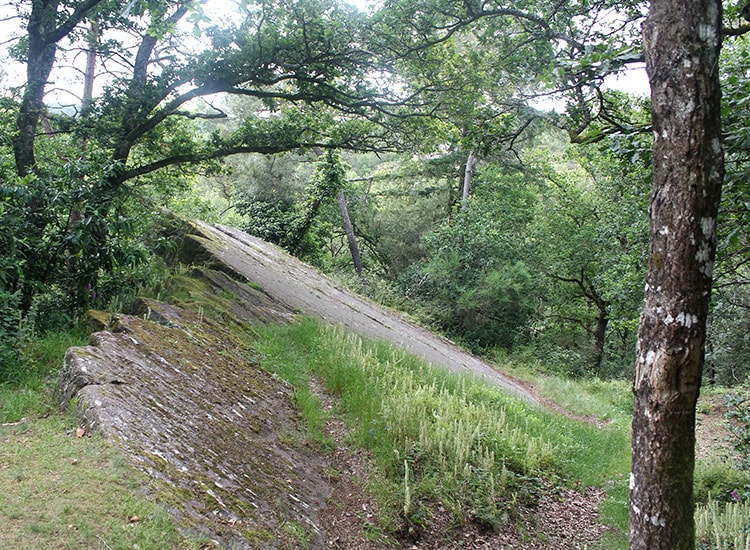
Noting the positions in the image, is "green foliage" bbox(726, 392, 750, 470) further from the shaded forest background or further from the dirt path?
the dirt path

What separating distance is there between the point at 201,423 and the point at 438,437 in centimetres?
254

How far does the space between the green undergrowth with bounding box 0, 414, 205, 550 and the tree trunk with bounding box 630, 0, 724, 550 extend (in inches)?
99.9

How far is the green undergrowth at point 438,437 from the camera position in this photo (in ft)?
16.5

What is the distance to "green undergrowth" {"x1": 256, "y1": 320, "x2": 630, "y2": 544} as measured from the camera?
5023 millimetres

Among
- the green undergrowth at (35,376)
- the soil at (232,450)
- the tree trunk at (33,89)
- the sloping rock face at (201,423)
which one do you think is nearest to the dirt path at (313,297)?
the soil at (232,450)

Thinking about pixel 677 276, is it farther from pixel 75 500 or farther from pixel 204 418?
pixel 204 418

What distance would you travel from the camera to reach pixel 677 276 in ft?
9.43

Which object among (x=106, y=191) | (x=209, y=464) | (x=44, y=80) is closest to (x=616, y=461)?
(x=209, y=464)

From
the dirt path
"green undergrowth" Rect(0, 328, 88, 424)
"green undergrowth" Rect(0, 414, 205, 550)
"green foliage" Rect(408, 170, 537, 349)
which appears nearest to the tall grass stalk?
"green undergrowth" Rect(0, 414, 205, 550)

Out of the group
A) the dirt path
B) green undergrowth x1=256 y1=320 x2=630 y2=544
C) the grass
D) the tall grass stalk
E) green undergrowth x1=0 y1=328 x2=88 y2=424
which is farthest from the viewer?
the dirt path

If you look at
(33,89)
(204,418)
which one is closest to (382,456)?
(204,418)

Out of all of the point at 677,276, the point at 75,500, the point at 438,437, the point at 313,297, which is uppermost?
the point at 677,276

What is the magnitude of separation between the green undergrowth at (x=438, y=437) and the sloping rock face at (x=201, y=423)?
739 millimetres

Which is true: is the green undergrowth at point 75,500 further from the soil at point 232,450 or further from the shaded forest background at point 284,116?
the shaded forest background at point 284,116
